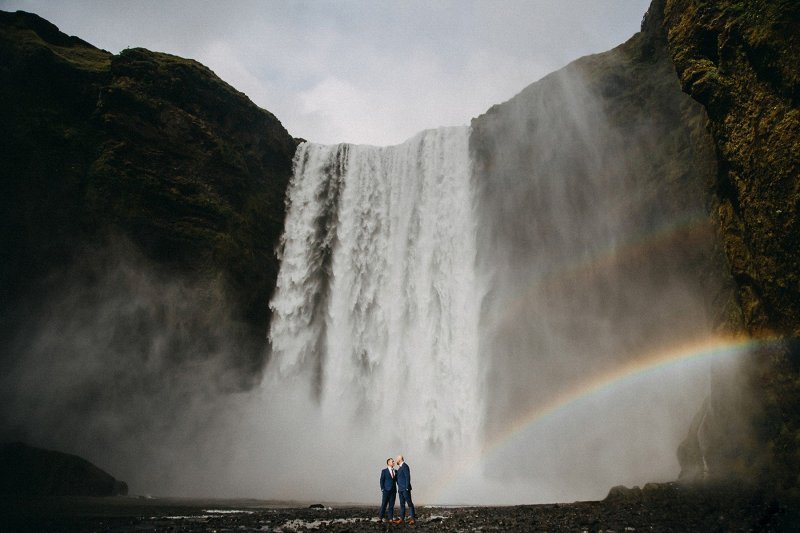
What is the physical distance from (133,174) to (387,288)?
1661cm

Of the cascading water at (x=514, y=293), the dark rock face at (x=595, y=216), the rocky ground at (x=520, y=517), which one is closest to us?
the rocky ground at (x=520, y=517)

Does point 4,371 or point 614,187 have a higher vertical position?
point 614,187

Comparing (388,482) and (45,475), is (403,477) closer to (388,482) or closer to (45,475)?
(388,482)

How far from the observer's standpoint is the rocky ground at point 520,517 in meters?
10.7

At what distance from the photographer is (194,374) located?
2928cm

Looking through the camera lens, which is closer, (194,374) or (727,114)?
(727,114)

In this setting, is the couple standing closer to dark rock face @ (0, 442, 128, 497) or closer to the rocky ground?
the rocky ground

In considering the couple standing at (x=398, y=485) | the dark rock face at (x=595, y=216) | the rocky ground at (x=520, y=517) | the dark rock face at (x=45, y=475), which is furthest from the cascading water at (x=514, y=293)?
the couple standing at (x=398, y=485)

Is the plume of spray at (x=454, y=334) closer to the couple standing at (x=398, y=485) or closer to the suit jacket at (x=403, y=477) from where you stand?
the couple standing at (x=398, y=485)

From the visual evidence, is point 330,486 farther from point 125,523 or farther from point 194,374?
point 125,523

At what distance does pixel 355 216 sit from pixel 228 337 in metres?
11.7

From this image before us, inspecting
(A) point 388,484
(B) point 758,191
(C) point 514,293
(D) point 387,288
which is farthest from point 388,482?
(D) point 387,288

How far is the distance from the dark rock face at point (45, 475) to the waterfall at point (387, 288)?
11826 millimetres

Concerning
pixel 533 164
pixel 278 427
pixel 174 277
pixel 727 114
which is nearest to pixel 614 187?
pixel 533 164
